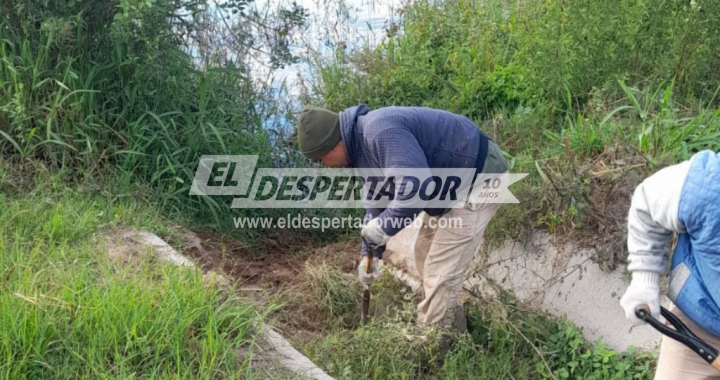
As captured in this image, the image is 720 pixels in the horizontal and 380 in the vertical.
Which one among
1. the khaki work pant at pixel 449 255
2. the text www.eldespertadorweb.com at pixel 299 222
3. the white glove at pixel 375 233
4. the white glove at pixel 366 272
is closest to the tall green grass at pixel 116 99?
the text www.eldespertadorweb.com at pixel 299 222

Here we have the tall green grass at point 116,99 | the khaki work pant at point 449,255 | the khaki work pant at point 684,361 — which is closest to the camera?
the khaki work pant at point 684,361

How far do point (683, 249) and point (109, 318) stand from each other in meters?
2.42

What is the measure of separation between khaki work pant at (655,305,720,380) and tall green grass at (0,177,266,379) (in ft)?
5.88

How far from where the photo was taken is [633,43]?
17.9ft

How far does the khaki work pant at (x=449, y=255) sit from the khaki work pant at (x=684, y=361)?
1547 mm

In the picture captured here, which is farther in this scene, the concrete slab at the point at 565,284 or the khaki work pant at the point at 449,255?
the concrete slab at the point at 565,284

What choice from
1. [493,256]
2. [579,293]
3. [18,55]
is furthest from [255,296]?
[18,55]

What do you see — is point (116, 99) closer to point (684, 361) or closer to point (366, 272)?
point (366, 272)

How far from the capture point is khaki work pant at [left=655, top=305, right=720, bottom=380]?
9.02 feet

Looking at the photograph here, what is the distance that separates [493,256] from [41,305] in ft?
10.0

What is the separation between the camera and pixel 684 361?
282cm

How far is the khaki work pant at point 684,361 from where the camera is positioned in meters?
2.75

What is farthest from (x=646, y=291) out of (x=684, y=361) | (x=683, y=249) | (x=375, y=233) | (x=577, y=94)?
(x=577, y=94)

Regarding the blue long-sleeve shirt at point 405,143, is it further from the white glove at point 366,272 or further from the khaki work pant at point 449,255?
the white glove at point 366,272
